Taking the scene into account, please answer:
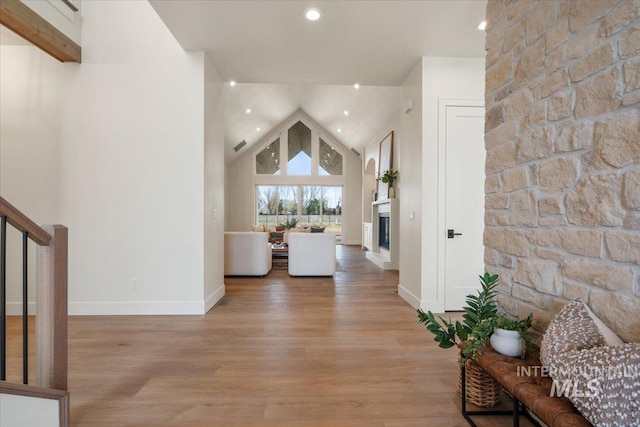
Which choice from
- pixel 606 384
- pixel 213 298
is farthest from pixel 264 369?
pixel 606 384

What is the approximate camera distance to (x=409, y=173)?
3.80m

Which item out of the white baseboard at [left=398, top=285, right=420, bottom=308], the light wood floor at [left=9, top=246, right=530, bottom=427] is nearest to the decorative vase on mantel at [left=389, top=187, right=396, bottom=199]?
the white baseboard at [left=398, top=285, right=420, bottom=308]

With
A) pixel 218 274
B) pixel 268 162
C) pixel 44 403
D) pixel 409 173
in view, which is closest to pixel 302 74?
pixel 409 173

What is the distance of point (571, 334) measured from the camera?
3.67 feet

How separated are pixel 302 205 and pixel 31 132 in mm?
8331

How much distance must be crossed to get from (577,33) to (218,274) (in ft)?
12.4

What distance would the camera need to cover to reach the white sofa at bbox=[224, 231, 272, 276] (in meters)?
5.24

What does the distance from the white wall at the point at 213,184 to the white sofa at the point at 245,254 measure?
1.22 meters

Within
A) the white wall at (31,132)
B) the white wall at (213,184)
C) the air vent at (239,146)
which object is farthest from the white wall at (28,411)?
the air vent at (239,146)

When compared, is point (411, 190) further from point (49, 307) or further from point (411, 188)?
point (49, 307)

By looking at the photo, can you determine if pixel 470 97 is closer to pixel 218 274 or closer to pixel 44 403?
pixel 218 274

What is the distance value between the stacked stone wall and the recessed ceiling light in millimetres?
1398

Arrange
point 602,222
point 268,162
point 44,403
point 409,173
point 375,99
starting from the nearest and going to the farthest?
1. point 602,222
2. point 44,403
3. point 409,173
4. point 375,99
5. point 268,162

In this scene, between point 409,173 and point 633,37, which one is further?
point 409,173
